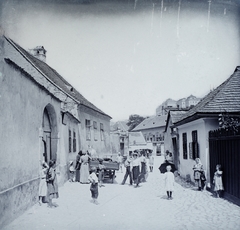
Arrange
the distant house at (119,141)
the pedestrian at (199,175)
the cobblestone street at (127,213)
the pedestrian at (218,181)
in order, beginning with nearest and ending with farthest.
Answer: the cobblestone street at (127,213), the pedestrian at (218,181), the pedestrian at (199,175), the distant house at (119,141)

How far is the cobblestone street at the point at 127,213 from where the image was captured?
5551 mm

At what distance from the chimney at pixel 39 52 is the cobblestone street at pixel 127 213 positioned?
321 centimetres

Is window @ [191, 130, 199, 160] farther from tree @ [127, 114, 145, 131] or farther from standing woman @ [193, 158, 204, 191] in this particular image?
tree @ [127, 114, 145, 131]

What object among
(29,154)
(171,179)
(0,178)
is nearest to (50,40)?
(29,154)

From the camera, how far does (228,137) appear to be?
7.11 m

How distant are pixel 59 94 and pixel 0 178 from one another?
14.7ft

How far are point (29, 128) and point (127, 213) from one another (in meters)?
2.87

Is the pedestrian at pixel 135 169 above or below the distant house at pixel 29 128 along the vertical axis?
below

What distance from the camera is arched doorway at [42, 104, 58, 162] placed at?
736 cm

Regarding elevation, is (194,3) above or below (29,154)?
above

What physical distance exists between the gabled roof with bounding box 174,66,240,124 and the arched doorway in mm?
4171

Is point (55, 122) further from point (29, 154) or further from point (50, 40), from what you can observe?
point (50, 40)

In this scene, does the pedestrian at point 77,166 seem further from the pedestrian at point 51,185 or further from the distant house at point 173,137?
the distant house at point 173,137

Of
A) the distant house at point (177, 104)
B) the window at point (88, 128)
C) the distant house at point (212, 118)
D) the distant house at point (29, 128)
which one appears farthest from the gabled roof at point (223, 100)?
the window at point (88, 128)
